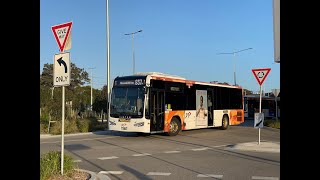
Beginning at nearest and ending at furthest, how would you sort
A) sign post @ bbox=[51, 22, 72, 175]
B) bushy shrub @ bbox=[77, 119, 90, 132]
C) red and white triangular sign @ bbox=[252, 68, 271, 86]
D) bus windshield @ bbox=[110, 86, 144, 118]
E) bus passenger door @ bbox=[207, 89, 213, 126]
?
sign post @ bbox=[51, 22, 72, 175] < red and white triangular sign @ bbox=[252, 68, 271, 86] < bus windshield @ bbox=[110, 86, 144, 118] < bushy shrub @ bbox=[77, 119, 90, 132] < bus passenger door @ bbox=[207, 89, 213, 126]

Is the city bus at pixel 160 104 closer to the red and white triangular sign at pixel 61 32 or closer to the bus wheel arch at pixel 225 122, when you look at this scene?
the bus wheel arch at pixel 225 122

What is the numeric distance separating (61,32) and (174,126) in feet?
44.4

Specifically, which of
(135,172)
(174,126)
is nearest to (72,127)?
(174,126)

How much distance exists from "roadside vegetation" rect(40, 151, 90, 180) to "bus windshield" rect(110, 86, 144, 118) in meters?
10.0

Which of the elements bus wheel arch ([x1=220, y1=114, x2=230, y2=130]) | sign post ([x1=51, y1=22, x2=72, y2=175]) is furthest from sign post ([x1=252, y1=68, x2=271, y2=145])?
bus wheel arch ([x1=220, y1=114, x2=230, y2=130])

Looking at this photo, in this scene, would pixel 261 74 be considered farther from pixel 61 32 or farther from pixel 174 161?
pixel 61 32

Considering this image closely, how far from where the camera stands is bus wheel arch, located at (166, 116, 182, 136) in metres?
20.7

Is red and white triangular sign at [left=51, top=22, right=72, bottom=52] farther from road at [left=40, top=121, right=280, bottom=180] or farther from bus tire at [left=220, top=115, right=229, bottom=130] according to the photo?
bus tire at [left=220, top=115, right=229, bottom=130]

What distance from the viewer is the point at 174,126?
2108 centimetres
